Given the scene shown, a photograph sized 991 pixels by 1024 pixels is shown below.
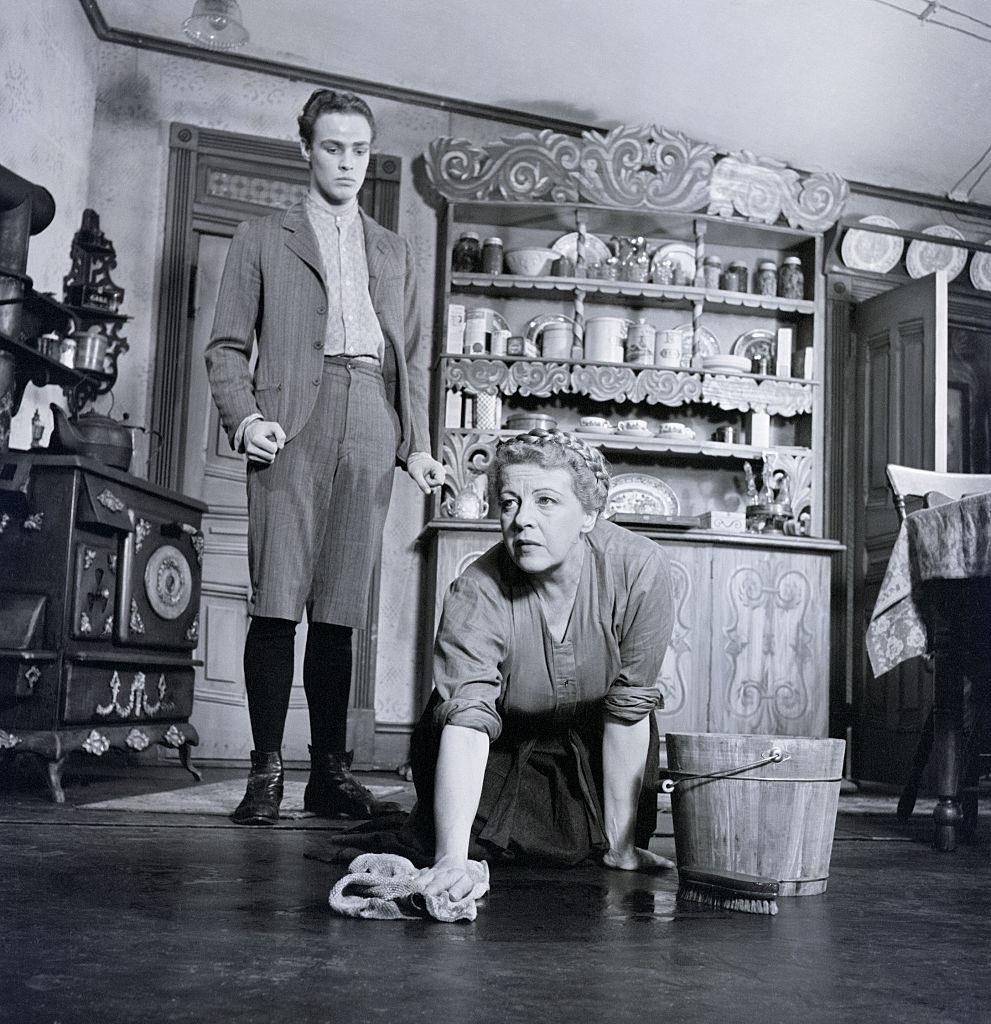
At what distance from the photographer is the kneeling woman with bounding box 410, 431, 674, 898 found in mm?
1910

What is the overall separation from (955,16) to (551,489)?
10.8ft

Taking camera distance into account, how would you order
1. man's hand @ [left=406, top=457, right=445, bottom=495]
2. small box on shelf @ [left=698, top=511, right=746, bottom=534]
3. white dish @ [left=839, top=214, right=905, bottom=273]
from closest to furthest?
man's hand @ [left=406, top=457, right=445, bottom=495]
small box on shelf @ [left=698, top=511, right=746, bottom=534]
white dish @ [left=839, top=214, right=905, bottom=273]

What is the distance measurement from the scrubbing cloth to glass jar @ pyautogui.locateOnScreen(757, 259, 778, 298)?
12.2 ft

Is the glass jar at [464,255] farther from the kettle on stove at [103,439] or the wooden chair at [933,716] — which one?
the wooden chair at [933,716]

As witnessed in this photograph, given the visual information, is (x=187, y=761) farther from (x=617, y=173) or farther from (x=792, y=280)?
(x=792, y=280)

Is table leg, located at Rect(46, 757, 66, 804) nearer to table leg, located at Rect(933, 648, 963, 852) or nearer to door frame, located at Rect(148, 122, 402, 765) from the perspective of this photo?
door frame, located at Rect(148, 122, 402, 765)

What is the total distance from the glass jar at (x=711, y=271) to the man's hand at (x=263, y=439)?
2766 mm

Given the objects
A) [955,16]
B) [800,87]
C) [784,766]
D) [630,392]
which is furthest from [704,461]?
[784,766]

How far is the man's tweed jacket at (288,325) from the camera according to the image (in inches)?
102

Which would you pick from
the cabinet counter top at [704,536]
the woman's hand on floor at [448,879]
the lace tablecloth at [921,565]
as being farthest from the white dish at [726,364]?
the woman's hand on floor at [448,879]

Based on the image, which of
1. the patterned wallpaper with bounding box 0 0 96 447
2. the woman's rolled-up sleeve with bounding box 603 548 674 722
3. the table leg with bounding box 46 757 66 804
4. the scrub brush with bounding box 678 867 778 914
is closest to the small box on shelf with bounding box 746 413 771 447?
the patterned wallpaper with bounding box 0 0 96 447

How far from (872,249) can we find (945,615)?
281 cm

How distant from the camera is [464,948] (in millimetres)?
1411

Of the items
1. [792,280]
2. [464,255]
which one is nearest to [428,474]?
[464,255]
